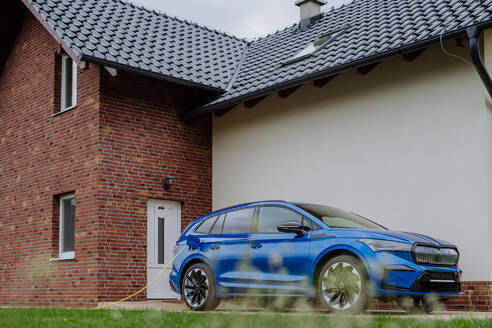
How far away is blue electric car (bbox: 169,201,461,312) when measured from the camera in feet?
26.0

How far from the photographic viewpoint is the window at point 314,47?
1356 centimetres

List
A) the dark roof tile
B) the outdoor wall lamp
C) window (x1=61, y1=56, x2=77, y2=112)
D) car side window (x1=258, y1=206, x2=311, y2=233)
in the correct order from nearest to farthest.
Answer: car side window (x1=258, y1=206, x2=311, y2=233)
the dark roof tile
the outdoor wall lamp
window (x1=61, y1=56, x2=77, y2=112)

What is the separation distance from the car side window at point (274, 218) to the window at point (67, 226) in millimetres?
5552

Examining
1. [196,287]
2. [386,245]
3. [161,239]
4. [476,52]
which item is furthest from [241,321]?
[161,239]

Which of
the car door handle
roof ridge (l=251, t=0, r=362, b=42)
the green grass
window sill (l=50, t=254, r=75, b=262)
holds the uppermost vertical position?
roof ridge (l=251, t=0, r=362, b=42)

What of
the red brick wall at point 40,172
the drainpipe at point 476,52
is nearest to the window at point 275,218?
the drainpipe at point 476,52

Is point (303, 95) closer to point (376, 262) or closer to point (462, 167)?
point (462, 167)

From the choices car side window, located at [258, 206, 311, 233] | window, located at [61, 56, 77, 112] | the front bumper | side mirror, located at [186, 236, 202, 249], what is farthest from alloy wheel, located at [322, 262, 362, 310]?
window, located at [61, 56, 77, 112]

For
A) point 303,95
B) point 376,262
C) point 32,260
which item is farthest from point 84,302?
point 376,262

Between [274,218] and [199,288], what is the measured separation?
157 centimetres

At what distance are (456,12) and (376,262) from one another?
5.17m

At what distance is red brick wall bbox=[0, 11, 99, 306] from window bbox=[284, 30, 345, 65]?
4.11m

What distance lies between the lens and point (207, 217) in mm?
10344

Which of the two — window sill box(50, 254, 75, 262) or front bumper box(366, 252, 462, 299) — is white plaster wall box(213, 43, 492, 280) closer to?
front bumper box(366, 252, 462, 299)
